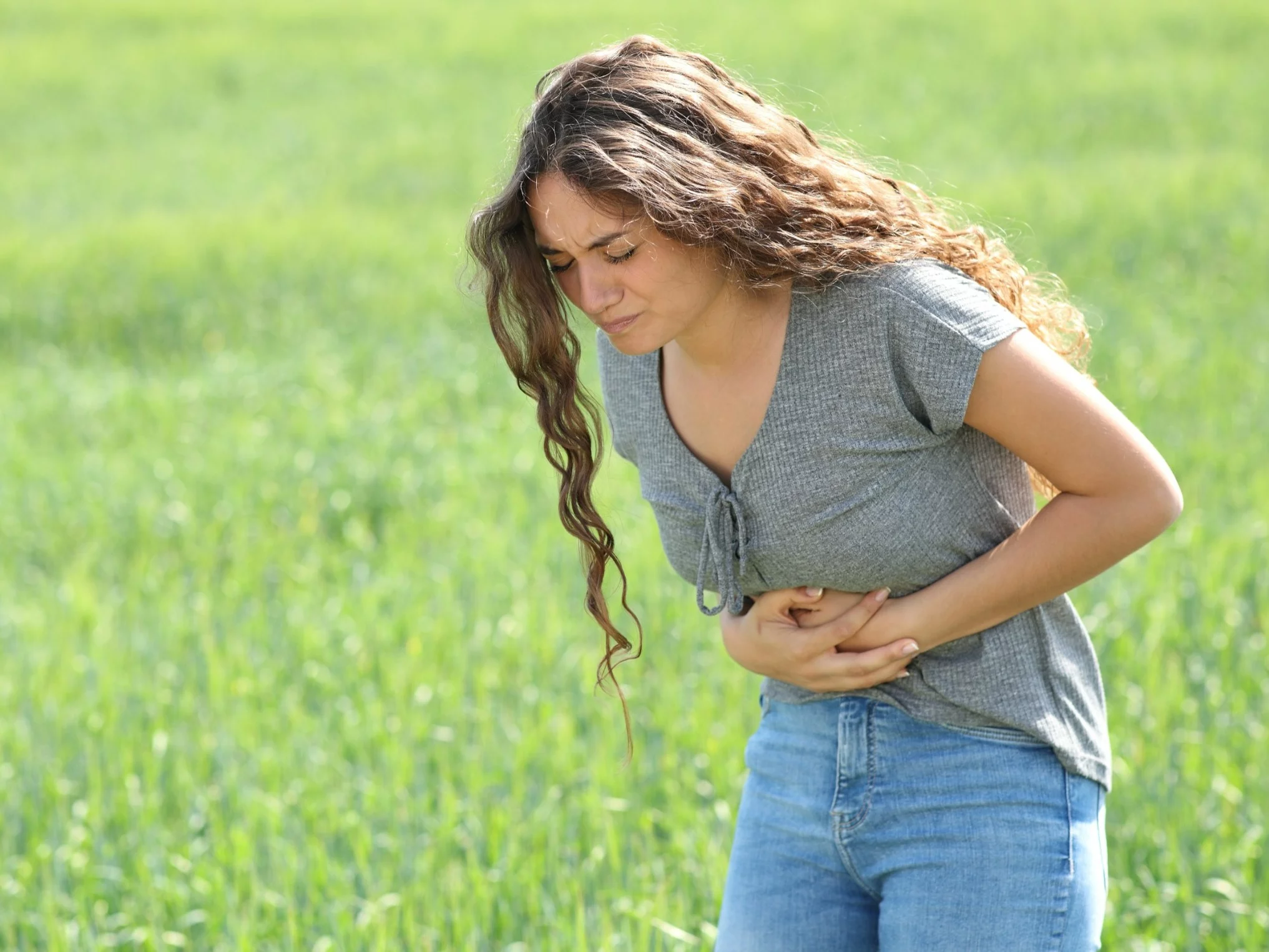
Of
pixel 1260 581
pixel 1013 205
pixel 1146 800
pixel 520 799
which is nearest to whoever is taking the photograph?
pixel 1146 800

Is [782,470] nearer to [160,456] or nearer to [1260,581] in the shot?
[1260,581]

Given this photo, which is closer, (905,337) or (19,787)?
(905,337)

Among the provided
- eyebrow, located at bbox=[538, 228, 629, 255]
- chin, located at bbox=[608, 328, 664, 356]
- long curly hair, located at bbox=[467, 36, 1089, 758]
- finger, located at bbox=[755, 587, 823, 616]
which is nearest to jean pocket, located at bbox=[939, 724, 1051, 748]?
finger, located at bbox=[755, 587, 823, 616]

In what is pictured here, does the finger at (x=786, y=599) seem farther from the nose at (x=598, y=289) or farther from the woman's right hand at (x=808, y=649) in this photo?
the nose at (x=598, y=289)

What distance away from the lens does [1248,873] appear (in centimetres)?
282

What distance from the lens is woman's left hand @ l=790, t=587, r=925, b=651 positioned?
171 cm

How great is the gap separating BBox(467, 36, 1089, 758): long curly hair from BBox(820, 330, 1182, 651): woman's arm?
21 centimetres

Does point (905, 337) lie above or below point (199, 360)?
above

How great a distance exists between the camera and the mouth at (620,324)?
5.52 feet

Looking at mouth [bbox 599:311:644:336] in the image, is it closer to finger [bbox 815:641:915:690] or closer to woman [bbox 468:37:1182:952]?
woman [bbox 468:37:1182:952]

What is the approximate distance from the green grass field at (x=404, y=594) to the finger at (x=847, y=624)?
789mm

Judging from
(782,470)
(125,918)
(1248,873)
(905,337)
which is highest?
(905,337)

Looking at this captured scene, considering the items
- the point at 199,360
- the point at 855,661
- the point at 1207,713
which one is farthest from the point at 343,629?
the point at 199,360

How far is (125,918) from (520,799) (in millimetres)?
911
